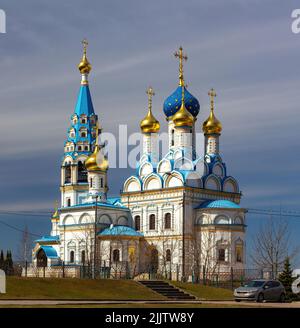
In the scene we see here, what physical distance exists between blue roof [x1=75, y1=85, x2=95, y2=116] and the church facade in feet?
11.0

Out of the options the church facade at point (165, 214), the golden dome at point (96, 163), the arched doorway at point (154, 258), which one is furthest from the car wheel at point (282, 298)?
the golden dome at point (96, 163)

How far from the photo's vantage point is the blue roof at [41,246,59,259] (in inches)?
2343

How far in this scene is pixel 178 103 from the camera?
59.6 metres

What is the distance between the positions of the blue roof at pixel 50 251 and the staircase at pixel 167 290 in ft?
84.2

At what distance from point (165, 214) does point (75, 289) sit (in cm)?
2595

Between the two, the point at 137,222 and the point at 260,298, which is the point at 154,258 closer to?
the point at 137,222

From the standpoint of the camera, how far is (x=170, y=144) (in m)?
59.7

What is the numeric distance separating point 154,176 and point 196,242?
6.61 metres

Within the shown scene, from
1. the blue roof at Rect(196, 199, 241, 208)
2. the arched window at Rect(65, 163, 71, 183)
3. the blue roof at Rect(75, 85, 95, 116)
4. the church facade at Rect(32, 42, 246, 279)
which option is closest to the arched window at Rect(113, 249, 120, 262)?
the church facade at Rect(32, 42, 246, 279)

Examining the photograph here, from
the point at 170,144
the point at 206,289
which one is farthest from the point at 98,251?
the point at 206,289

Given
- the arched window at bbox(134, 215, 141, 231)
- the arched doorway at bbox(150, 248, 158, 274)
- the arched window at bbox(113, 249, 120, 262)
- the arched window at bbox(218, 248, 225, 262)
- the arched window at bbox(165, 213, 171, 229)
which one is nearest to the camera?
the arched window at bbox(218, 248, 225, 262)

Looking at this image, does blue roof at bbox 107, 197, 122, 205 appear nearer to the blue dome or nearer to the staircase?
the blue dome

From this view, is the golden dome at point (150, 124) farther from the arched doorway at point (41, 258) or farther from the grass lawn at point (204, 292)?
the grass lawn at point (204, 292)
